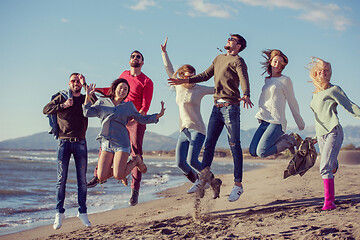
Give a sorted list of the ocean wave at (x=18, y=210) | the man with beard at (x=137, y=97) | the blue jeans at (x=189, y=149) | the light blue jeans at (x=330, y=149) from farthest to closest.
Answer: the ocean wave at (x=18, y=210) < the blue jeans at (x=189, y=149) < the man with beard at (x=137, y=97) < the light blue jeans at (x=330, y=149)

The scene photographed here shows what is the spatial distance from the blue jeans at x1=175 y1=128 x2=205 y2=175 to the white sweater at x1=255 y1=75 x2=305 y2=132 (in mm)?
1215

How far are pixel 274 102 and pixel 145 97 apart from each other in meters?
2.38

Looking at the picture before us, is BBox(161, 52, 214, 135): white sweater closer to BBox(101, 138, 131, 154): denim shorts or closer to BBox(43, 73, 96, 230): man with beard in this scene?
BBox(101, 138, 131, 154): denim shorts

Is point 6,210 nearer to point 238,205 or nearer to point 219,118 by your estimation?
point 238,205

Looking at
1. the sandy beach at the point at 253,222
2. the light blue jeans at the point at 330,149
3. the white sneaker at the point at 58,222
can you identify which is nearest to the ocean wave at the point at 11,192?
the sandy beach at the point at 253,222

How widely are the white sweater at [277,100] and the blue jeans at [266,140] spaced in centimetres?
12

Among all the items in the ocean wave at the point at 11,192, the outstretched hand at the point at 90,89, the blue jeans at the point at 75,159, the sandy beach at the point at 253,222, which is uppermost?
the outstretched hand at the point at 90,89

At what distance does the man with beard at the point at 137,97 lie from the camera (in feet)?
24.1

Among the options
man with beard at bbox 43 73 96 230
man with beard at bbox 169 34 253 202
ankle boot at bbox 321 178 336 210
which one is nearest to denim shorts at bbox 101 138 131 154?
man with beard at bbox 43 73 96 230

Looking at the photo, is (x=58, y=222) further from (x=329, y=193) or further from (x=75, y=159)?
(x=329, y=193)

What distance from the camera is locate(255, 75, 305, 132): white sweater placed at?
→ 23.5 feet

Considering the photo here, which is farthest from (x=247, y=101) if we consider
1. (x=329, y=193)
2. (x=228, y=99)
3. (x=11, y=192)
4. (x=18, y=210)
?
(x=11, y=192)

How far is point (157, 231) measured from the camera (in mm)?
7051

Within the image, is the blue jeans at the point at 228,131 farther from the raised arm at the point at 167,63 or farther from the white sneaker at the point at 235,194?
the raised arm at the point at 167,63
